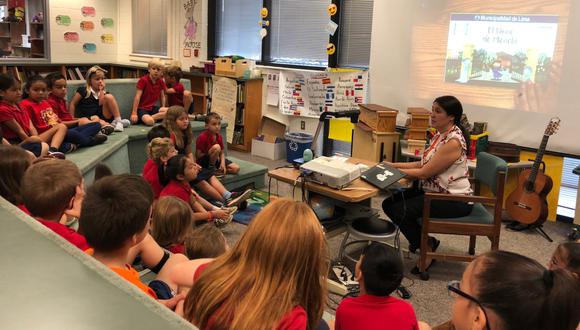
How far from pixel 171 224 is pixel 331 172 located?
3.84 ft

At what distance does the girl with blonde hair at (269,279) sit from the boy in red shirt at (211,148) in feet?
11.3

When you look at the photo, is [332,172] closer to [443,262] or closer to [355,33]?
[443,262]

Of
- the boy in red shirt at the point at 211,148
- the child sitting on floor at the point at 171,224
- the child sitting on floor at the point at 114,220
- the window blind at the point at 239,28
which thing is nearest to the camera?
the child sitting on floor at the point at 114,220

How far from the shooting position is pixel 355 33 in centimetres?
616

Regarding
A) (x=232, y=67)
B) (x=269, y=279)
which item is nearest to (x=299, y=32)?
(x=232, y=67)

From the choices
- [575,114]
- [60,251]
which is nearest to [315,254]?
[60,251]

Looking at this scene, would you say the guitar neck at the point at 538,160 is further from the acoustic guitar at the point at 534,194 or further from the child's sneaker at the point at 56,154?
the child's sneaker at the point at 56,154

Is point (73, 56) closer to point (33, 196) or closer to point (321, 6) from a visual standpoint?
point (321, 6)

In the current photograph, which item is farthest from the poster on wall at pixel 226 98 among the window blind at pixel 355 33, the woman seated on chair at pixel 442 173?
the woman seated on chair at pixel 442 173

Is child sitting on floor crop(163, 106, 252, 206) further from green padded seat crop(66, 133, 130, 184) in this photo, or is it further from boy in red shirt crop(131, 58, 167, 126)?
boy in red shirt crop(131, 58, 167, 126)

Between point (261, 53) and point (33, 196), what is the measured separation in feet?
18.3

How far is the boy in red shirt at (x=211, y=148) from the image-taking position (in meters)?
4.80

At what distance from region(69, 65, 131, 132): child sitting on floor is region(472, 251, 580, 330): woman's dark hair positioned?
439 centimetres

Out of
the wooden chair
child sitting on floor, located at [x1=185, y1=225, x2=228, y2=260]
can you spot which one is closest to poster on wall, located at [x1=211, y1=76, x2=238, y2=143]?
the wooden chair
